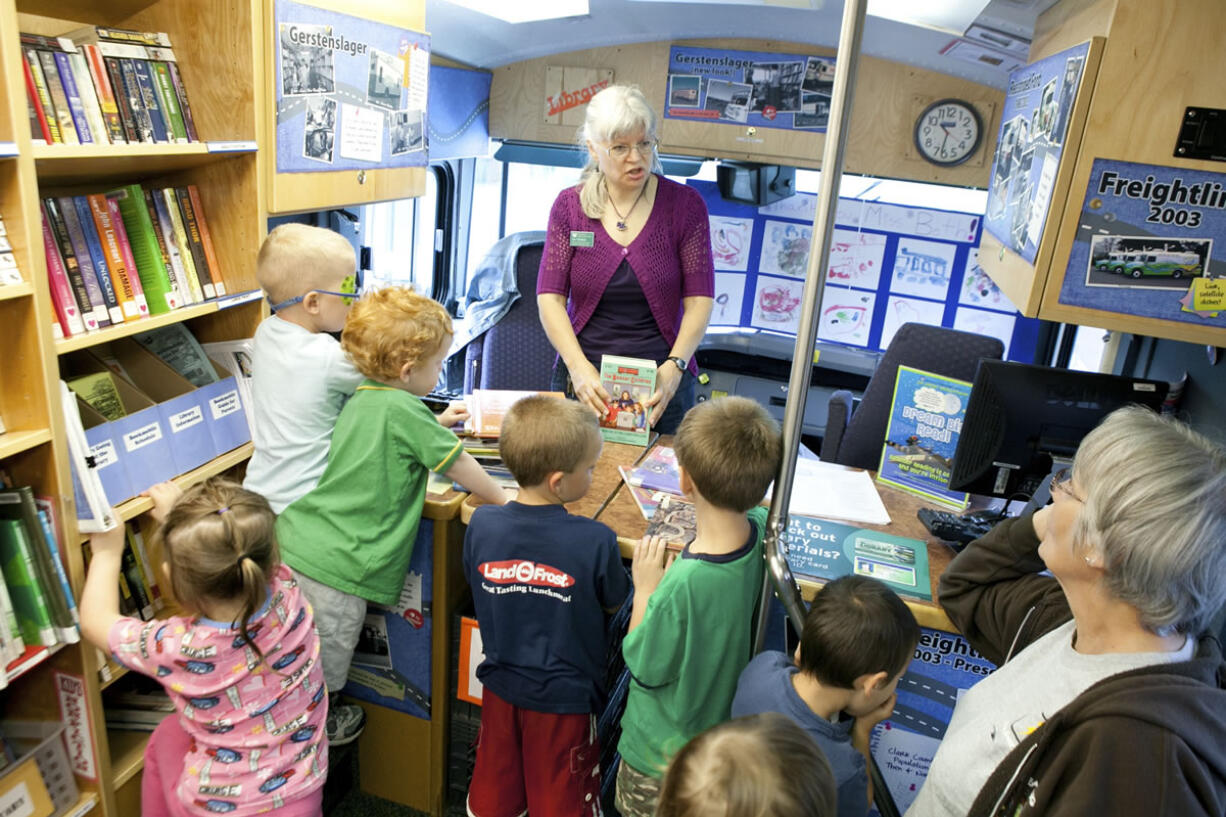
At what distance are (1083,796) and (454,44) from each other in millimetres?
4304

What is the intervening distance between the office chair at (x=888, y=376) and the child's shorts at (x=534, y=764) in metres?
1.88

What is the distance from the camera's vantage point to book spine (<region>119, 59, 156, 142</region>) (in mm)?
2211

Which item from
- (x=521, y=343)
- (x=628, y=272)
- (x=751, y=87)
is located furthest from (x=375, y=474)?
(x=751, y=87)

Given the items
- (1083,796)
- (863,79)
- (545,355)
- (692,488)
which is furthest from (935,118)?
(1083,796)

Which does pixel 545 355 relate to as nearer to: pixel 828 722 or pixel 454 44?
pixel 454 44

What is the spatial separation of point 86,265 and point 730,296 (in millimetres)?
4172

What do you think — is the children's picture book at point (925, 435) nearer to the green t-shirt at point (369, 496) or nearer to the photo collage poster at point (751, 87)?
the green t-shirt at point (369, 496)

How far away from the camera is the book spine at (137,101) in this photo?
7.25 ft

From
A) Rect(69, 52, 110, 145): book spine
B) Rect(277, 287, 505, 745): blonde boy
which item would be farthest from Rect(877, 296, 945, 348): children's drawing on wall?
Rect(69, 52, 110, 145): book spine

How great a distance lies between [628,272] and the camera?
3076mm

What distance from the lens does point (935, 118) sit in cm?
454

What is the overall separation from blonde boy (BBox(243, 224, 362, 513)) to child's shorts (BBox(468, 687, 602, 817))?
803 millimetres

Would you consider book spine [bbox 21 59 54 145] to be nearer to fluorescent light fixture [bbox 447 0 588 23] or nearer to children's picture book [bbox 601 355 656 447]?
children's picture book [bbox 601 355 656 447]

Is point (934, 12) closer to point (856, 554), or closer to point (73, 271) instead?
point (856, 554)
